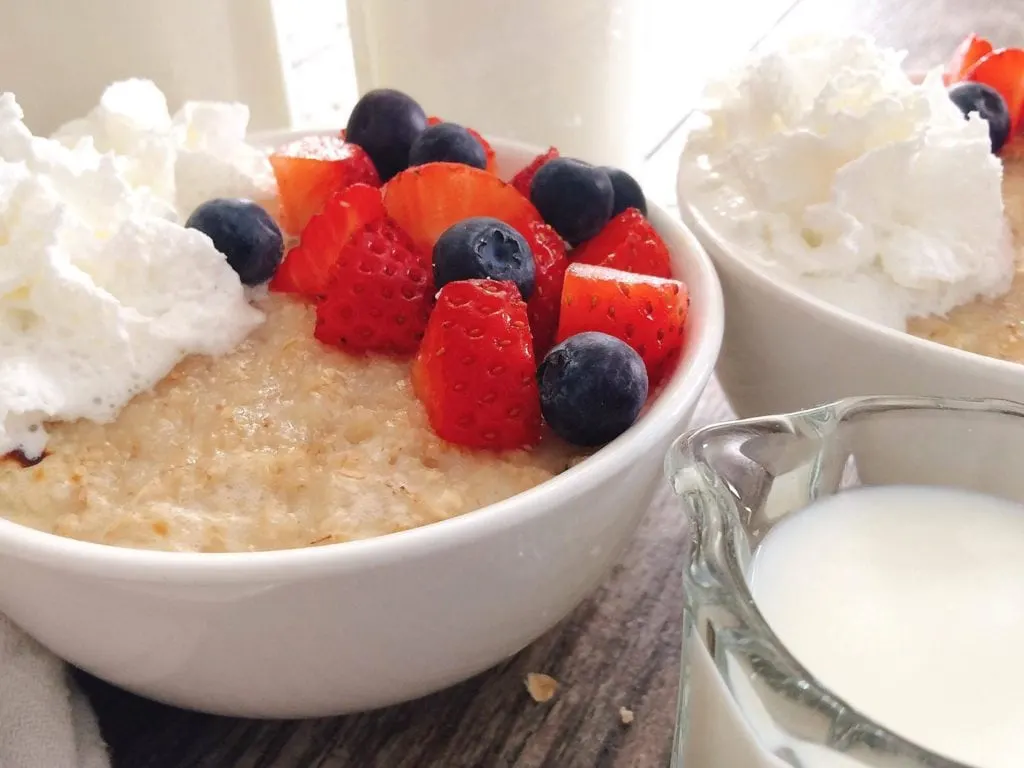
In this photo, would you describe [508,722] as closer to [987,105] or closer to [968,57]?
[987,105]

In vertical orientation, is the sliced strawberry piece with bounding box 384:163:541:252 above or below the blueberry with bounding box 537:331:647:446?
above

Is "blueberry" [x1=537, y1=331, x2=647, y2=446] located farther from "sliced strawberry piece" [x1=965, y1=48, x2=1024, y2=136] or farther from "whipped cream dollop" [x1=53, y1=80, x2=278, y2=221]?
"sliced strawberry piece" [x1=965, y1=48, x2=1024, y2=136]

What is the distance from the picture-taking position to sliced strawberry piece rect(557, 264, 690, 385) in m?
0.75

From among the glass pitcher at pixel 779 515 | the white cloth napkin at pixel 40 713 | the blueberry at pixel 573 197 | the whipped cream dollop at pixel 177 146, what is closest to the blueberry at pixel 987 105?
the blueberry at pixel 573 197

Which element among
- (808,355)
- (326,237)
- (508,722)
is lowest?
(508,722)

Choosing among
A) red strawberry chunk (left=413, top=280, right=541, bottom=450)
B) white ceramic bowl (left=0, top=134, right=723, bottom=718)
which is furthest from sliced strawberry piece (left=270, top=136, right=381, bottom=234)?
white ceramic bowl (left=0, top=134, right=723, bottom=718)

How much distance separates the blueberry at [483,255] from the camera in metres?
0.76

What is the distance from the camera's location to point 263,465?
691 mm

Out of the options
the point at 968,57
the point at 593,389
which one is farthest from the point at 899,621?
the point at 968,57

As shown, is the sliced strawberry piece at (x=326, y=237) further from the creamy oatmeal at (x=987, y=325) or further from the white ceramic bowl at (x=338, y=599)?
the creamy oatmeal at (x=987, y=325)

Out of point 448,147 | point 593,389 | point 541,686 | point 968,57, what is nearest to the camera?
point 593,389

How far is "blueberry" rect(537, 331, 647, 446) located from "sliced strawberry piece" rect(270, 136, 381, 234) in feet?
1.07

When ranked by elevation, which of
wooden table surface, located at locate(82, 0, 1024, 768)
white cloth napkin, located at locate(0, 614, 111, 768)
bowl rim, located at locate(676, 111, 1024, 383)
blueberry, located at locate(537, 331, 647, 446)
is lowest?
wooden table surface, located at locate(82, 0, 1024, 768)

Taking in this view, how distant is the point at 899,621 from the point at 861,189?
468mm
